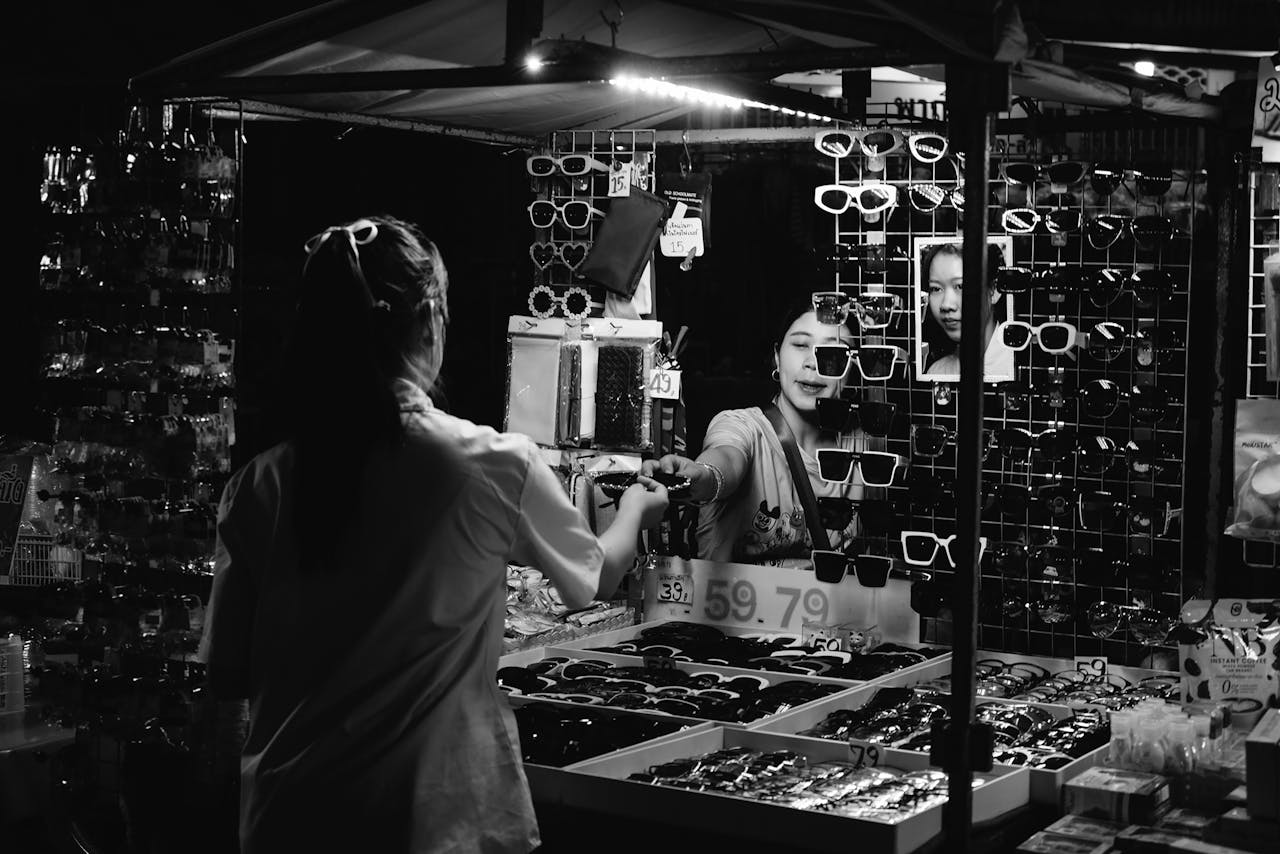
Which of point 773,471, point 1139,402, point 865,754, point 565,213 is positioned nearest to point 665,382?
point 773,471

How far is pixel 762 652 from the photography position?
5324 millimetres

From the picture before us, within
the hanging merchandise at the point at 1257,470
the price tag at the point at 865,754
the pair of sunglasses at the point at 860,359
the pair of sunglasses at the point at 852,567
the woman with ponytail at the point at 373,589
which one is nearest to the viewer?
the woman with ponytail at the point at 373,589

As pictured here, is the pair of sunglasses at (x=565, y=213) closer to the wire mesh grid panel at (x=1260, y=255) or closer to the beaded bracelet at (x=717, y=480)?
the beaded bracelet at (x=717, y=480)

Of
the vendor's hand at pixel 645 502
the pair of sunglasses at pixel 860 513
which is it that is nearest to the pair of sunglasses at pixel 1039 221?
the pair of sunglasses at pixel 860 513

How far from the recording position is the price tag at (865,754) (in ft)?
12.9

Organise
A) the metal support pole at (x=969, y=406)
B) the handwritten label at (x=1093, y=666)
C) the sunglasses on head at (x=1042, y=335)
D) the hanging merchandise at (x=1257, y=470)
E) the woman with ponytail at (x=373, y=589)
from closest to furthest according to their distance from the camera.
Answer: the woman with ponytail at (x=373, y=589)
the metal support pole at (x=969, y=406)
the hanging merchandise at (x=1257, y=470)
the handwritten label at (x=1093, y=666)
the sunglasses on head at (x=1042, y=335)

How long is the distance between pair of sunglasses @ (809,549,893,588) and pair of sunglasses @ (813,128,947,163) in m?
1.55

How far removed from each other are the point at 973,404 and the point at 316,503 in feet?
4.39

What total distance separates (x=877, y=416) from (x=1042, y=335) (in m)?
0.70

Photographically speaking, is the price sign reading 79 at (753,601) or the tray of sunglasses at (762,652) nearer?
the tray of sunglasses at (762,652)

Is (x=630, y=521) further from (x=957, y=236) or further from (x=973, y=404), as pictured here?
(x=957, y=236)

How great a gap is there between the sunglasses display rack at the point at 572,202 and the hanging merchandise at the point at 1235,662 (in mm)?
3079

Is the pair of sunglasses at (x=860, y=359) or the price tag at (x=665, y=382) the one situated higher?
the pair of sunglasses at (x=860, y=359)

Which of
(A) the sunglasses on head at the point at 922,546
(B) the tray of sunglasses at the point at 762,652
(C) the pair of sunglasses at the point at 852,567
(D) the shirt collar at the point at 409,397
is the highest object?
(D) the shirt collar at the point at 409,397
